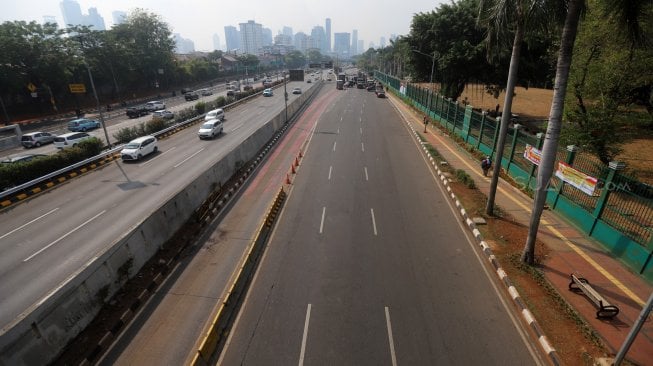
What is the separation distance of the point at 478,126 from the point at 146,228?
29336 mm

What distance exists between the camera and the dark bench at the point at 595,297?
10977mm

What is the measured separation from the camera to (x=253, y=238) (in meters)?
16.6

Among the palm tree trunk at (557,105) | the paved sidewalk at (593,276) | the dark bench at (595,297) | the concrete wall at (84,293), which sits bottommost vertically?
the paved sidewalk at (593,276)

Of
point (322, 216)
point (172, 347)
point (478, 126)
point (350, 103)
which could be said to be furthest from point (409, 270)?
point (350, 103)

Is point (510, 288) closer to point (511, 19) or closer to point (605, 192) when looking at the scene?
point (605, 192)

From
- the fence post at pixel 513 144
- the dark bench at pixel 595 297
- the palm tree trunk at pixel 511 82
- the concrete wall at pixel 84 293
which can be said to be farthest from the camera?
the fence post at pixel 513 144

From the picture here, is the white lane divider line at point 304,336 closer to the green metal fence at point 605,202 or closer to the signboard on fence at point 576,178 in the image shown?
the green metal fence at point 605,202

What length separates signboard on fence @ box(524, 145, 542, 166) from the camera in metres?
20.2

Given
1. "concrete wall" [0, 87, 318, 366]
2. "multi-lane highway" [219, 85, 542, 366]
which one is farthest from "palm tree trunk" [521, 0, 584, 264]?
"concrete wall" [0, 87, 318, 366]

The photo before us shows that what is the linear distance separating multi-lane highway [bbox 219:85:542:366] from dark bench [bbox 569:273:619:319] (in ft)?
8.99

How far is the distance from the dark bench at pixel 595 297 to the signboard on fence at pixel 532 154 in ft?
32.1

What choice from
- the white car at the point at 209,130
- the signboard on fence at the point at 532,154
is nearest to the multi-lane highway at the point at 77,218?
the white car at the point at 209,130

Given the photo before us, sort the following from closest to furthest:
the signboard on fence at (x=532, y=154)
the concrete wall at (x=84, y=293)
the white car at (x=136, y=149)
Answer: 1. the concrete wall at (x=84, y=293)
2. the signboard on fence at (x=532, y=154)
3. the white car at (x=136, y=149)

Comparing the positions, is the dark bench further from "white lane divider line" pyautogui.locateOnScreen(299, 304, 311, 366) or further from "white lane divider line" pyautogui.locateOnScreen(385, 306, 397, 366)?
"white lane divider line" pyautogui.locateOnScreen(299, 304, 311, 366)
